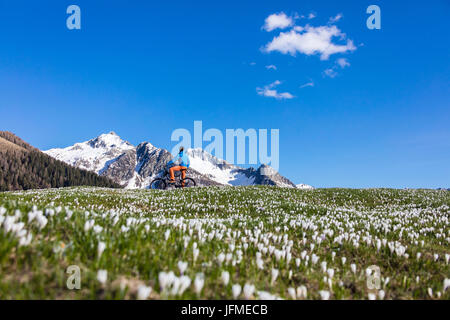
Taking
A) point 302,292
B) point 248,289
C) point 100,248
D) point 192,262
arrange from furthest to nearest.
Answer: point 192,262, point 302,292, point 100,248, point 248,289

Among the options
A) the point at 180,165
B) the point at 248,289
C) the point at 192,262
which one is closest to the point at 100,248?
the point at 192,262

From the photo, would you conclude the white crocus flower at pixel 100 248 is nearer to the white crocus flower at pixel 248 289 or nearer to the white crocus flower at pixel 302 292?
the white crocus flower at pixel 248 289

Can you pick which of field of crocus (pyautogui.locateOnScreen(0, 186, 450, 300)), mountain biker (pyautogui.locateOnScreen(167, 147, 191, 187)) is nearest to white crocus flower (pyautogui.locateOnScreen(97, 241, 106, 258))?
field of crocus (pyautogui.locateOnScreen(0, 186, 450, 300))

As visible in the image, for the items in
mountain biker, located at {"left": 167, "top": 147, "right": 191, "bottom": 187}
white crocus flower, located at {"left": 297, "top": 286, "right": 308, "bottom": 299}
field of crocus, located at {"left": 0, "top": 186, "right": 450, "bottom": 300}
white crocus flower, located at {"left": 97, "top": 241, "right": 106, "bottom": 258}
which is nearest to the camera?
field of crocus, located at {"left": 0, "top": 186, "right": 450, "bottom": 300}

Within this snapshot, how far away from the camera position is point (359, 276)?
5.45m

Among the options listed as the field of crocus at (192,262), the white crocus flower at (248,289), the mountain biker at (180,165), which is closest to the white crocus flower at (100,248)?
the field of crocus at (192,262)

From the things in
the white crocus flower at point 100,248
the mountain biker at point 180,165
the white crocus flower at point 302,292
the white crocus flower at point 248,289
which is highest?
the mountain biker at point 180,165

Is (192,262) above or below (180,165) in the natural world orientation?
below

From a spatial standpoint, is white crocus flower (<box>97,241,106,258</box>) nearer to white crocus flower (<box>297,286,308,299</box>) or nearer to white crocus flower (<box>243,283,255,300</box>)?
white crocus flower (<box>243,283,255,300</box>)

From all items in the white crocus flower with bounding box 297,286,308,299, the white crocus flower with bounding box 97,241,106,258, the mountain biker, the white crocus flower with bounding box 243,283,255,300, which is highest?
the mountain biker

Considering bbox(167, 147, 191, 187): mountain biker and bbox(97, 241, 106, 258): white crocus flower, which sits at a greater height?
bbox(167, 147, 191, 187): mountain biker

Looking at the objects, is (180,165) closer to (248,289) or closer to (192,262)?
(192,262)

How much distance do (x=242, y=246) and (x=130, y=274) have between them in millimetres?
2949
